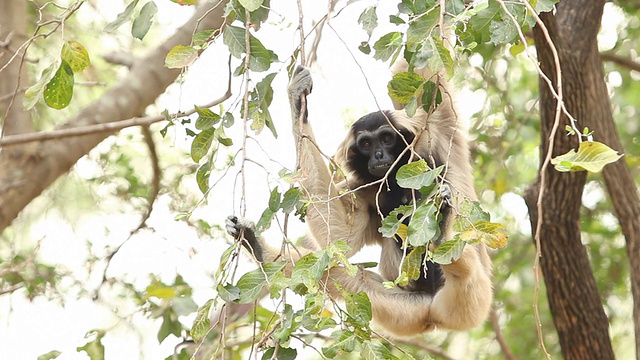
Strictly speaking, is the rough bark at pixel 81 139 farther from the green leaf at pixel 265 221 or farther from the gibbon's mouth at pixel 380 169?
the green leaf at pixel 265 221

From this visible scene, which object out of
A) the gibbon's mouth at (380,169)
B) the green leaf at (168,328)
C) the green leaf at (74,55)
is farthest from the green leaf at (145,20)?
the green leaf at (168,328)

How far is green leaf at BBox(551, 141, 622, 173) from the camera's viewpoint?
91.7 inches

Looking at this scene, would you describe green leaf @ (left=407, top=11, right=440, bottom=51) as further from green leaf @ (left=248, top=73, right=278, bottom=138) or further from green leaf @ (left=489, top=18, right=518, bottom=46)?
green leaf @ (left=248, top=73, right=278, bottom=138)

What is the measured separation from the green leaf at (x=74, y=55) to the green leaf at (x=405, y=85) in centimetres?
139

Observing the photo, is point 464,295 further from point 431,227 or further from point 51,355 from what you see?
point 51,355

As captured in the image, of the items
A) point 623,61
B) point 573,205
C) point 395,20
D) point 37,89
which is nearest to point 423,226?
point 395,20

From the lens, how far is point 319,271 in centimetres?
269

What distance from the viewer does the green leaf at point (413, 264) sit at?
2.77 meters

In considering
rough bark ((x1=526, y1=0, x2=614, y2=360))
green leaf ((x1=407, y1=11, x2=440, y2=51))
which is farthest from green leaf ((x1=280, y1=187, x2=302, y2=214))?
rough bark ((x1=526, y1=0, x2=614, y2=360))

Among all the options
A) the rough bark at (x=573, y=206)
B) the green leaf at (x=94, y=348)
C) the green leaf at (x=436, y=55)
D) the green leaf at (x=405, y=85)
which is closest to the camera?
the green leaf at (x=436, y=55)

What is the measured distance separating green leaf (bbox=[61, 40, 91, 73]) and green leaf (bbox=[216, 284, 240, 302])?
1.28 metres

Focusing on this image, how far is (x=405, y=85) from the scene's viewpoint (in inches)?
117

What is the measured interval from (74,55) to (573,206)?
4.12 m

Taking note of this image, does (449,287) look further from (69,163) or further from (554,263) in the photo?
(69,163)
